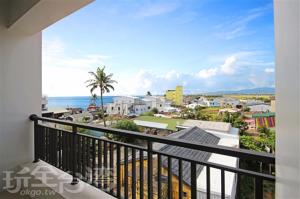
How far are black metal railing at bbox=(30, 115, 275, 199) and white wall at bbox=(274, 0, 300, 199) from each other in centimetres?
24

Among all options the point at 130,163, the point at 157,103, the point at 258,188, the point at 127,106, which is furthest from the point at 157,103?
the point at 258,188

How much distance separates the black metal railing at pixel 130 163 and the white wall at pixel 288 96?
0.80 feet

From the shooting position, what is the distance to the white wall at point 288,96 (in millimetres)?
635

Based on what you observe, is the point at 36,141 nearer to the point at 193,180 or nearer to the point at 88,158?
the point at 88,158

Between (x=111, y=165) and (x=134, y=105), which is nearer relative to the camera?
(x=111, y=165)

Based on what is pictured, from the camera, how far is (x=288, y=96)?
660mm

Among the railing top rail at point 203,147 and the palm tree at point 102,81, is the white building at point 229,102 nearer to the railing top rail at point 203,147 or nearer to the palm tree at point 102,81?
the railing top rail at point 203,147

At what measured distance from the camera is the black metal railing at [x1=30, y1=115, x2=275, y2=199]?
A: 1.12m

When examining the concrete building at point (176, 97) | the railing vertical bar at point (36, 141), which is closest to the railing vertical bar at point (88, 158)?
the railing vertical bar at point (36, 141)

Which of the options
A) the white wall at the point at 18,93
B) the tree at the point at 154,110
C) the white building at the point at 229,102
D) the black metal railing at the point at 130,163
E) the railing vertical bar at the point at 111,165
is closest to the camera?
the black metal railing at the point at 130,163

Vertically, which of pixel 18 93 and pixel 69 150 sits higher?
pixel 18 93

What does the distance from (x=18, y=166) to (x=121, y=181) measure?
5.52 feet

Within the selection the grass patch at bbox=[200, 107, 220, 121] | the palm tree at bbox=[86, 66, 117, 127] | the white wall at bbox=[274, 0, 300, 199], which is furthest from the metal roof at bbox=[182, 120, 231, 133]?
the palm tree at bbox=[86, 66, 117, 127]

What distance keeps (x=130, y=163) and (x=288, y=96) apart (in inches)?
53.1
